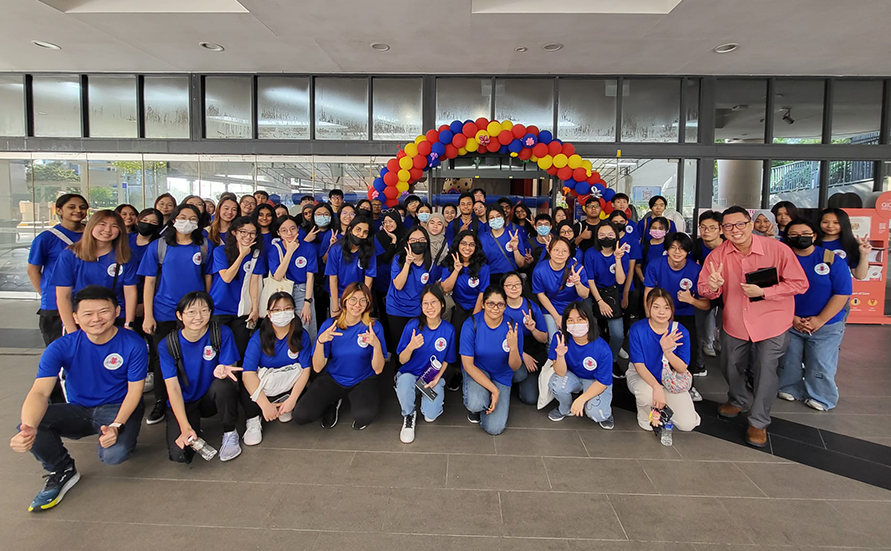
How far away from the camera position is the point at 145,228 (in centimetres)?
392

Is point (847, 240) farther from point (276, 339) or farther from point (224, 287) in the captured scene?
point (224, 287)

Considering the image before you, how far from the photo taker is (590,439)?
3.33 metres

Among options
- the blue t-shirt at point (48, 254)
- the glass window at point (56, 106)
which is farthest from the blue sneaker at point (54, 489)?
the glass window at point (56, 106)

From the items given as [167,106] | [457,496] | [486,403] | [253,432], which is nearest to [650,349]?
[486,403]

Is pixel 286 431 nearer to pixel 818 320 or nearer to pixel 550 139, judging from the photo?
pixel 818 320

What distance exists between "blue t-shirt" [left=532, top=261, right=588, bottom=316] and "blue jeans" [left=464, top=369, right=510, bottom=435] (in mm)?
1015

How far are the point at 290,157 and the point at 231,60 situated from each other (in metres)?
1.66

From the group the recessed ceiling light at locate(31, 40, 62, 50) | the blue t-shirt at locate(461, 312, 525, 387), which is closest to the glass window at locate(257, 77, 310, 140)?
the recessed ceiling light at locate(31, 40, 62, 50)

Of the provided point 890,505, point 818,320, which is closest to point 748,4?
point 818,320

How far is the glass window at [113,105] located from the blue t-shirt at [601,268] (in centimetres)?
796

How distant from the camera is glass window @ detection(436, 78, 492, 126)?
755cm

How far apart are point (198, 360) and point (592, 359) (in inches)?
112

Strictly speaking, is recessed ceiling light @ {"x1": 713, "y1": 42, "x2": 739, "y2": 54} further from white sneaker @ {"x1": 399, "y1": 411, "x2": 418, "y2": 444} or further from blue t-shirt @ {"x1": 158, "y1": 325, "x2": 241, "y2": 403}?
blue t-shirt @ {"x1": 158, "y1": 325, "x2": 241, "y2": 403}

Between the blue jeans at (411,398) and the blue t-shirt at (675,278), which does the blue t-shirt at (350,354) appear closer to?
the blue jeans at (411,398)
